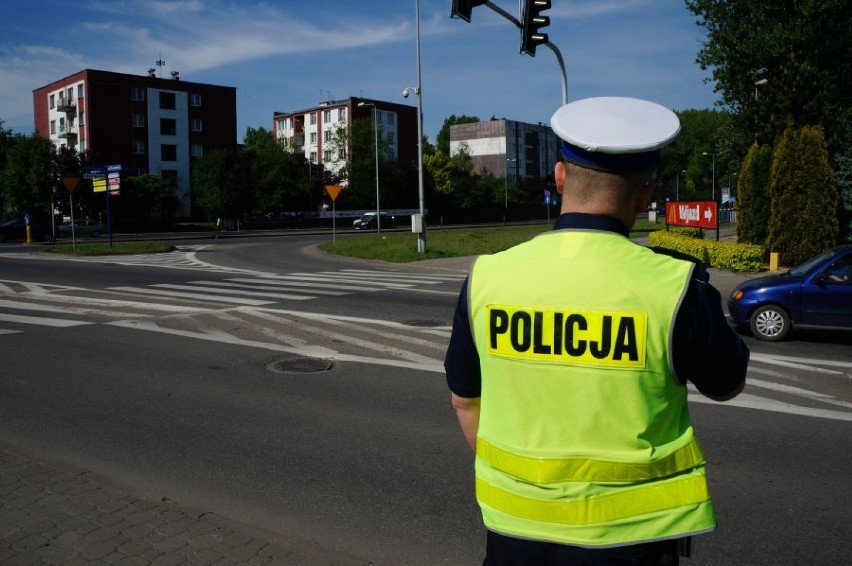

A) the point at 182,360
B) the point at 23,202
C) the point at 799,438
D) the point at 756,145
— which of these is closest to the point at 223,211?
the point at 23,202

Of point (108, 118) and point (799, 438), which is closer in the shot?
point (799, 438)

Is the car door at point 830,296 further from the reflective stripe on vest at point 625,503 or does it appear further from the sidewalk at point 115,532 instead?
the reflective stripe on vest at point 625,503

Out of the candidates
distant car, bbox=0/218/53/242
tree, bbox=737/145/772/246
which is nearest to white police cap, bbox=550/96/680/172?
tree, bbox=737/145/772/246

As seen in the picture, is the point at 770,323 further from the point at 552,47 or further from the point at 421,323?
the point at 552,47

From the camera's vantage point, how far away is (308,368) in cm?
865

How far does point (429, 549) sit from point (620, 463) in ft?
8.02

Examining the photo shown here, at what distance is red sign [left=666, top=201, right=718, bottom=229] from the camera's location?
2495 centimetres

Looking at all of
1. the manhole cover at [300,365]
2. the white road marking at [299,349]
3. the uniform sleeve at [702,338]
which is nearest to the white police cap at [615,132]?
the uniform sleeve at [702,338]

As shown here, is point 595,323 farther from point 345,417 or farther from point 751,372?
point 751,372

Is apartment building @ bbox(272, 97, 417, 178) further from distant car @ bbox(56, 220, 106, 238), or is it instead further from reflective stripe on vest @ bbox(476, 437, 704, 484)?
reflective stripe on vest @ bbox(476, 437, 704, 484)

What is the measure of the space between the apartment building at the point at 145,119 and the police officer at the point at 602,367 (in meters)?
74.8

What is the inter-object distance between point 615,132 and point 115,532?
3.50 metres

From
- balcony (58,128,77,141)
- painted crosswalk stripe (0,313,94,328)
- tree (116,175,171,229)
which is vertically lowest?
painted crosswalk stripe (0,313,94,328)

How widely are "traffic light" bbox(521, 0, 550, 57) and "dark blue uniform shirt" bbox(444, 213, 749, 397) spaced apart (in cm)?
1310
